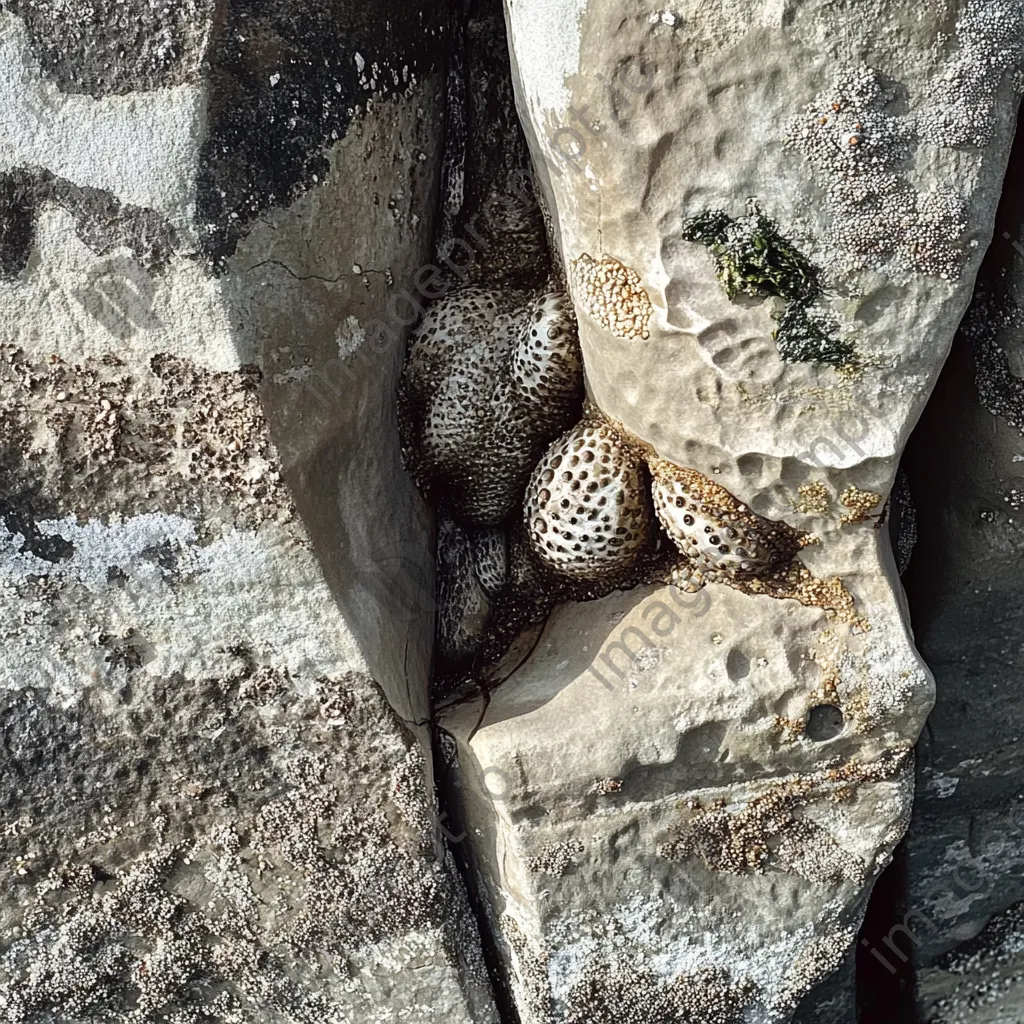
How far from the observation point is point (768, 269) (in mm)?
1421

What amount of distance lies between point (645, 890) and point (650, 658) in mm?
422

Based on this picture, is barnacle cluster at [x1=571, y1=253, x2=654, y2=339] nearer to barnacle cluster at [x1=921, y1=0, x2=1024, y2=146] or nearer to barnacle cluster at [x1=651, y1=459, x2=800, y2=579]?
barnacle cluster at [x1=651, y1=459, x2=800, y2=579]

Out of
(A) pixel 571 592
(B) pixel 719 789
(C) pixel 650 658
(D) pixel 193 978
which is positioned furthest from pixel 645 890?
(D) pixel 193 978

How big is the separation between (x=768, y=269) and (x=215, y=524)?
0.95 m

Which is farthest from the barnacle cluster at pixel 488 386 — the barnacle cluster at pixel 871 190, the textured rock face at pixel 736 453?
the barnacle cluster at pixel 871 190

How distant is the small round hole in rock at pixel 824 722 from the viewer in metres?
1.69

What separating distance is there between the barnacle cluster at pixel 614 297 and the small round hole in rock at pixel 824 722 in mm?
725

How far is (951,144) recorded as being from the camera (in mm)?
1379

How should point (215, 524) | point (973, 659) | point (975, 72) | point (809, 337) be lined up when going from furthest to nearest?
point (973, 659) → point (215, 524) → point (809, 337) → point (975, 72)

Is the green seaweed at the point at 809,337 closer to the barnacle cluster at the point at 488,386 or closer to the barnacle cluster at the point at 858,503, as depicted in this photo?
the barnacle cluster at the point at 858,503

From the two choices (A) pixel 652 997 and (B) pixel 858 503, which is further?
(A) pixel 652 997

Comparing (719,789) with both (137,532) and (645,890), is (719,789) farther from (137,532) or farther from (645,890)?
(137,532)

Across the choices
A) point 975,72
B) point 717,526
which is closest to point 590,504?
point 717,526

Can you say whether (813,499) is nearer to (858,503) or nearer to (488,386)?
(858,503)
